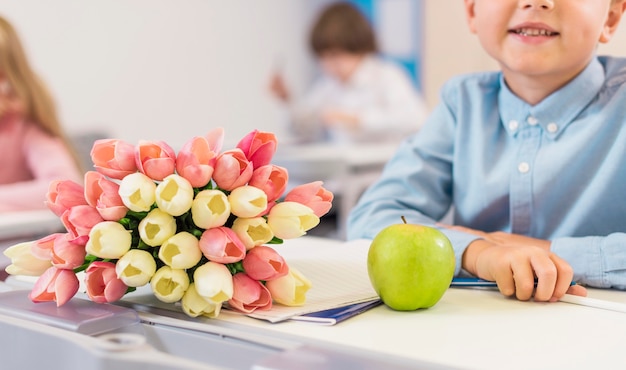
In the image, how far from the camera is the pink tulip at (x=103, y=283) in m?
0.79

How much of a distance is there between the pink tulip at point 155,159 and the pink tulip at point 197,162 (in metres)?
0.01

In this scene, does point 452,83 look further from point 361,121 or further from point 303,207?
point 361,121

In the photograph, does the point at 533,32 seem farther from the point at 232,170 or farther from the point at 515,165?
the point at 232,170

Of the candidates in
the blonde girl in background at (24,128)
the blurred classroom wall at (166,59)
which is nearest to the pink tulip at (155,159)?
the blonde girl in background at (24,128)

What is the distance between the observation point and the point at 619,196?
1135mm

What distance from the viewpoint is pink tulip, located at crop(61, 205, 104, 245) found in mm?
787

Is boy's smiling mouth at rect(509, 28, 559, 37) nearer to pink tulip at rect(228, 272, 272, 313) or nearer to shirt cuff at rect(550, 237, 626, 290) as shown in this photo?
shirt cuff at rect(550, 237, 626, 290)

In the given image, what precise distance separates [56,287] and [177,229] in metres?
0.14

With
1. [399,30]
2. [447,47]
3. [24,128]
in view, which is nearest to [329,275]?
[447,47]

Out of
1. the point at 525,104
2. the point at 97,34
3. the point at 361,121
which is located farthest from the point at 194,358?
the point at 97,34

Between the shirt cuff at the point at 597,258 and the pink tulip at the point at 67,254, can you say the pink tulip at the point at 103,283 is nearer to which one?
the pink tulip at the point at 67,254

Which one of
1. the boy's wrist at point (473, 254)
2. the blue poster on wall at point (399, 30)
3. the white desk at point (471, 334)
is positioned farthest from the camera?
the blue poster on wall at point (399, 30)

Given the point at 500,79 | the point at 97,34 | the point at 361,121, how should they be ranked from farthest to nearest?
the point at 97,34 → the point at 361,121 → the point at 500,79

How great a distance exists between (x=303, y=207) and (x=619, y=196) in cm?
55
